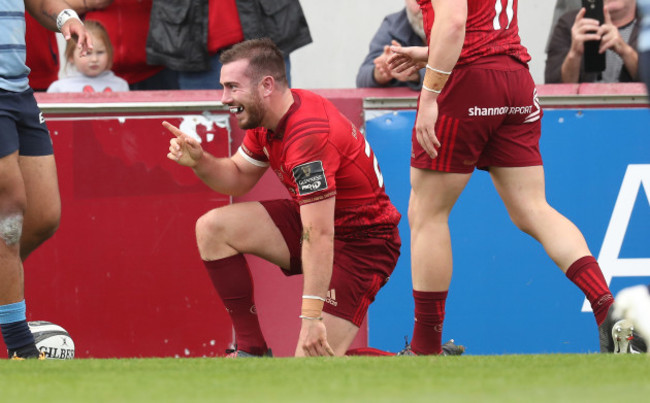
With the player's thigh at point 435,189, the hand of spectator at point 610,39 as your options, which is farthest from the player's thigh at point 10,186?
the hand of spectator at point 610,39

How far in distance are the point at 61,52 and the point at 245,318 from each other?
3.37m

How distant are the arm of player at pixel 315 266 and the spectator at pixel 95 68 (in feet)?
7.17

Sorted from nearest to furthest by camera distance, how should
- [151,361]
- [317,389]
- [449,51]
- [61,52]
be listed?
[317,389]
[151,361]
[449,51]
[61,52]

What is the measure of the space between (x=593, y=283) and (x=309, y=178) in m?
1.21

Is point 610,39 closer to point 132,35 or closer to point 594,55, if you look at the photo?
point 594,55

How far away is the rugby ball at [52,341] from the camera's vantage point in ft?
16.4

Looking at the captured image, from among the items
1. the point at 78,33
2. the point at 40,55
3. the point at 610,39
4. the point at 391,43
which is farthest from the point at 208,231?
the point at 610,39

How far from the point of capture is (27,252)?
503 centimetres

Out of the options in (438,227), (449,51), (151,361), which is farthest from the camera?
(438,227)

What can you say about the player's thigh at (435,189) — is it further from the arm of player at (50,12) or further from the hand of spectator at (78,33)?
the arm of player at (50,12)

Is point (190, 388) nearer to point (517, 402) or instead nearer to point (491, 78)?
point (517, 402)

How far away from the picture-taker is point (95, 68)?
6.27m

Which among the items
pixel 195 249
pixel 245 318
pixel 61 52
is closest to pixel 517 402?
pixel 245 318

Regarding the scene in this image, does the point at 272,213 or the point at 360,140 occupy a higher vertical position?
the point at 360,140
